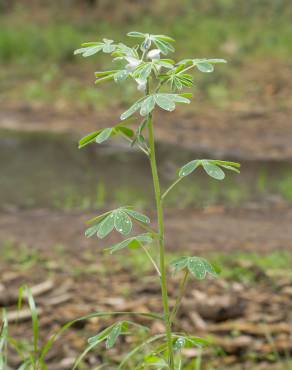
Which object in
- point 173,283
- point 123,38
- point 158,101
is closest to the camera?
point 158,101

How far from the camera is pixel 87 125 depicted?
432 inches

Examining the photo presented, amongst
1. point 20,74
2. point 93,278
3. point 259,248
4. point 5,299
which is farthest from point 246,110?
point 5,299

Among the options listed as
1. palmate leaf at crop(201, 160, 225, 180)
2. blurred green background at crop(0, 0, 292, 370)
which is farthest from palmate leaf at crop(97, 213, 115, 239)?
blurred green background at crop(0, 0, 292, 370)

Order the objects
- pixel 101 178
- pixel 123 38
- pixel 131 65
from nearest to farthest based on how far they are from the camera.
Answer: pixel 131 65 < pixel 101 178 < pixel 123 38

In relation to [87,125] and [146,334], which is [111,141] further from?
[146,334]

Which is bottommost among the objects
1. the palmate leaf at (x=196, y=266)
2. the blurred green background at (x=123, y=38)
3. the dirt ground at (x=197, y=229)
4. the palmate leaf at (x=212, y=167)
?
the blurred green background at (x=123, y=38)

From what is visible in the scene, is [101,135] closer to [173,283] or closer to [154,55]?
[154,55]

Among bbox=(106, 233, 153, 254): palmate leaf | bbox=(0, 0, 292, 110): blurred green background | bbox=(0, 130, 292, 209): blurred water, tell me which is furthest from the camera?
bbox=(0, 0, 292, 110): blurred green background

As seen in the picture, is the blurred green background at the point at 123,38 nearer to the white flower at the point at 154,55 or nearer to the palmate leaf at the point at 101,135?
the palmate leaf at the point at 101,135

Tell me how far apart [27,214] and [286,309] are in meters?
3.20

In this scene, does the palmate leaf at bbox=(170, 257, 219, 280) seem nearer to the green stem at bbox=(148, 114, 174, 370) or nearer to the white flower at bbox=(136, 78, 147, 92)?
the green stem at bbox=(148, 114, 174, 370)

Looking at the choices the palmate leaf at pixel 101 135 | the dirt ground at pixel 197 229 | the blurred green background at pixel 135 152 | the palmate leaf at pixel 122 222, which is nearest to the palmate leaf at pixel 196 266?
the palmate leaf at pixel 122 222

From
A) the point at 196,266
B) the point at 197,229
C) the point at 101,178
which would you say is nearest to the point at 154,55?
the point at 196,266

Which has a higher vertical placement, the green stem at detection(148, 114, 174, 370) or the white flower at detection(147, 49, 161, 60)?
the white flower at detection(147, 49, 161, 60)
